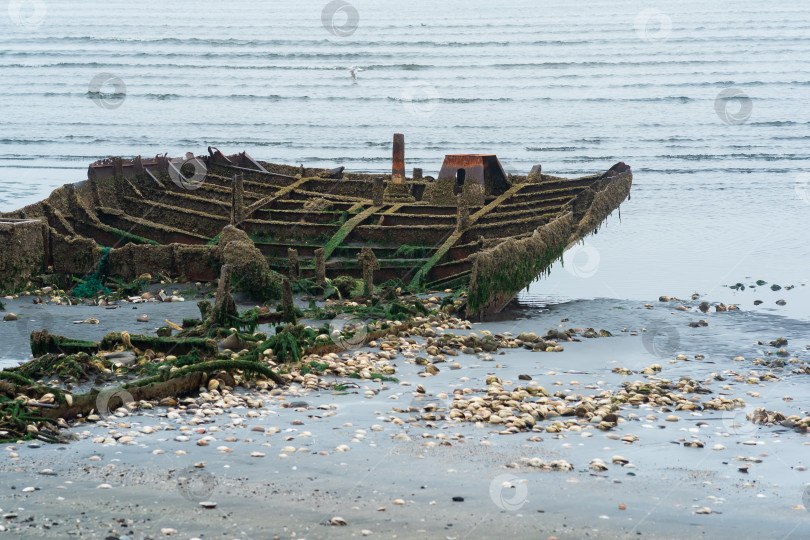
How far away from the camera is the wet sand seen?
1082cm

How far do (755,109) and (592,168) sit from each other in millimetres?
17575

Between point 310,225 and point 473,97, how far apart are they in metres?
51.4

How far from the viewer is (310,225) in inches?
1016

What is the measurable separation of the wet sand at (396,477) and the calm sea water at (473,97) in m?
22.0

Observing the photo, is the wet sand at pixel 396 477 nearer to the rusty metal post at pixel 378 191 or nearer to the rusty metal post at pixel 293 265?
the rusty metal post at pixel 293 265

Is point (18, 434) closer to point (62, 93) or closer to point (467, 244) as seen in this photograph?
point (467, 244)

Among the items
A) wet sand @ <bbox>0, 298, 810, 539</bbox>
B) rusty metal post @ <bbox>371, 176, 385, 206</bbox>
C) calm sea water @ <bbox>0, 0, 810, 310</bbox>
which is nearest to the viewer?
wet sand @ <bbox>0, 298, 810, 539</bbox>

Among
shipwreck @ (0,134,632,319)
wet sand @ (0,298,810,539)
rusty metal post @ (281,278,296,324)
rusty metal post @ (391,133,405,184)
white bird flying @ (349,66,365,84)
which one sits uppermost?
white bird flying @ (349,66,365,84)

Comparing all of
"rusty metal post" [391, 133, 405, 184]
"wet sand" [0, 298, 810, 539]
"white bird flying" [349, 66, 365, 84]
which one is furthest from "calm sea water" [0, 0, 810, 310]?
"wet sand" [0, 298, 810, 539]

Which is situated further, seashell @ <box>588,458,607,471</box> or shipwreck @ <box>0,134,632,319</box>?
shipwreck @ <box>0,134,632,319</box>

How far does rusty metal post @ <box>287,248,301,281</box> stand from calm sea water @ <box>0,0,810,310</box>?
1492cm

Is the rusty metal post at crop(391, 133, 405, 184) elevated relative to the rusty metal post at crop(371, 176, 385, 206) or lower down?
elevated

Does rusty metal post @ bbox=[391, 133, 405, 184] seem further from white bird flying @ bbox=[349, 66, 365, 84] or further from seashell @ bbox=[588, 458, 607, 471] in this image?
white bird flying @ bbox=[349, 66, 365, 84]

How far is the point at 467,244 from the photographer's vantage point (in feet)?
79.8
